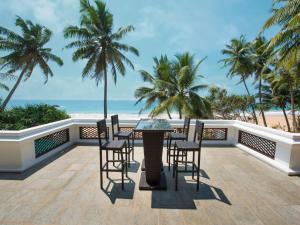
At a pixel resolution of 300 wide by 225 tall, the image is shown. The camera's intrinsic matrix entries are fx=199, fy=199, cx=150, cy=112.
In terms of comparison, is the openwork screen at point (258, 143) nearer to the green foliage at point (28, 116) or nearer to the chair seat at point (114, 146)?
the chair seat at point (114, 146)

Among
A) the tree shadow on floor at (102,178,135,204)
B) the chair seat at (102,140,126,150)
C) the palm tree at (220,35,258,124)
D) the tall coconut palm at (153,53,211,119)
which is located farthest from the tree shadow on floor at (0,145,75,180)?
the palm tree at (220,35,258,124)

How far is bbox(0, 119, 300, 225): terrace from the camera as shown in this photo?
2314 mm

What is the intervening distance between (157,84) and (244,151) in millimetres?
5372

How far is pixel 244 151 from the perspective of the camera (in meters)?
5.13

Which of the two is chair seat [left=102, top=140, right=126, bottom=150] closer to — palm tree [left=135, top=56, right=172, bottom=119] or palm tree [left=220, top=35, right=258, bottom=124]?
palm tree [left=135, top=56, right=172, bottom=119]

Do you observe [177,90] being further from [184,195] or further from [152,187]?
[184,195]

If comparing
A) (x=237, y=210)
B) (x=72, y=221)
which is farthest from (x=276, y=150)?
(x=72, y=221)

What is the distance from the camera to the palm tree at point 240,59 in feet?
50.7

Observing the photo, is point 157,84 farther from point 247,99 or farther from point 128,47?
point 247,99

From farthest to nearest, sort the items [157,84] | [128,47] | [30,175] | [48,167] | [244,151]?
[128,47] < [157,84] < [244,151] < [48,167] < [30,175]

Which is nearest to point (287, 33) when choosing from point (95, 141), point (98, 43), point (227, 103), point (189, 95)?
point (189, 95)

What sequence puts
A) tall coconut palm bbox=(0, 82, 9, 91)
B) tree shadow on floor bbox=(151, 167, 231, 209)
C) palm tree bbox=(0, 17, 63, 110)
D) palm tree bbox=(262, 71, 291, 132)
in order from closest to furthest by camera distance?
tree shadow on floor bbox=(151, 167, 231, 209)
palm tree bbox=(262, 71, 291, 132)
tall coconut palm bbox=(0, 82, 9, 91)
palm tree bbox=(0, 17, 63, 110)

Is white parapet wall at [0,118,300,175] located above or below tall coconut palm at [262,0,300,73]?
below

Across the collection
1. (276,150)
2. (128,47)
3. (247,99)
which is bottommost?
(276,150)
